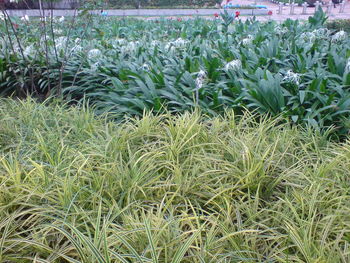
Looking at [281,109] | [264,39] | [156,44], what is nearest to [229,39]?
[264,39]

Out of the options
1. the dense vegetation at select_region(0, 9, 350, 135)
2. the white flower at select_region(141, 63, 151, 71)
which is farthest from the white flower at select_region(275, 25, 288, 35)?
the white flower at select_region(141, 63, 151, 71)

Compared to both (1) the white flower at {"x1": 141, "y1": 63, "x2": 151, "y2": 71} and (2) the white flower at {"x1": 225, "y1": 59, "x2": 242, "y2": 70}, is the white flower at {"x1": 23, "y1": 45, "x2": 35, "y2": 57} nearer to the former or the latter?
(1) the white flower at {"x1": 141, "y1": 63, "x2": 151, "y2": 71}

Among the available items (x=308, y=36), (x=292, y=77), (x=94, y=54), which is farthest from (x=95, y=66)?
(x=308, y=36)

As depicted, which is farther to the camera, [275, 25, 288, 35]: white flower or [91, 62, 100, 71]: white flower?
[275, 25, 288, 35]: white flower

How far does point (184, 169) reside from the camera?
2.42 meters

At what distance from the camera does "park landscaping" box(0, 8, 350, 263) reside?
1.77 metres

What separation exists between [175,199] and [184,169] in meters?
0.26

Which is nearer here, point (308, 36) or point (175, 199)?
point (175, 199)

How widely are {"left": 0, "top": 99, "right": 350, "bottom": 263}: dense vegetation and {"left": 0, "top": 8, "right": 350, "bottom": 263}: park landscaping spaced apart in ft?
0.03

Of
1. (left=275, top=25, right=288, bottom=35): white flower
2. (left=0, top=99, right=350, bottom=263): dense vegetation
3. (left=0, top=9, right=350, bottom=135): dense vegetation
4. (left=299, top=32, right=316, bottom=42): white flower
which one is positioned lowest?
(left=0, top=99, right=350, bottom=263): dense vegetation

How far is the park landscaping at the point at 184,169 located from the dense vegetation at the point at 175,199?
1 centimetres

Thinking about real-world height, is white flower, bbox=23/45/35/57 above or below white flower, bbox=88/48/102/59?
above

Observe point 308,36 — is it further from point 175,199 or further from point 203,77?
point 175,199

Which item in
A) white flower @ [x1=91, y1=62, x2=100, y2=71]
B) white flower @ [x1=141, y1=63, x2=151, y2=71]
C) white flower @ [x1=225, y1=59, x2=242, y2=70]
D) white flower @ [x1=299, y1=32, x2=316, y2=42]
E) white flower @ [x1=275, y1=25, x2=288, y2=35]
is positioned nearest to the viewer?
white flower @ [x1=225, y1=59, x2=242, y2=70]
